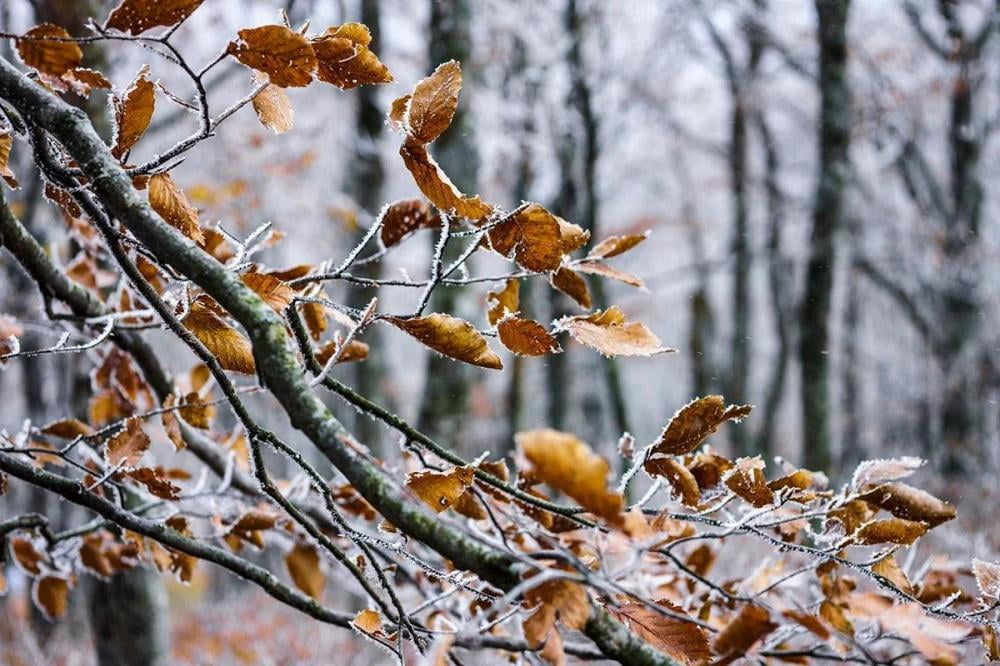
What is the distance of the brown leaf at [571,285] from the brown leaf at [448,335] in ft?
0.61

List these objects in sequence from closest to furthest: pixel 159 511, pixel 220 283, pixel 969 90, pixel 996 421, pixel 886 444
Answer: pixel 220 283 < pixel 159 511 < pixel 969 90 < pixel 996 421 < pixel 886 444

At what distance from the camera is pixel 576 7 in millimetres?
7062

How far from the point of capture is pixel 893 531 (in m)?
0.89

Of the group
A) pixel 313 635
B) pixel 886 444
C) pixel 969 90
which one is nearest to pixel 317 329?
pixel 313 635

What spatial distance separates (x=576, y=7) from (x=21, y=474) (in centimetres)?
696

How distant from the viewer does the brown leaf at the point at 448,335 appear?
0.86 m

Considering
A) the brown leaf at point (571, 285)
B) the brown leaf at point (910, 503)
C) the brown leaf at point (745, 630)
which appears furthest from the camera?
the brown leaf at point (571, 285)

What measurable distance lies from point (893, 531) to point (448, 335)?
21.9 inches

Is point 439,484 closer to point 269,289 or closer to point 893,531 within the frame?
point 269,289

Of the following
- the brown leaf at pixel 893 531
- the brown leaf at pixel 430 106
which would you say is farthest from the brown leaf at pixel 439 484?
the brown leaf at pixel 893 531

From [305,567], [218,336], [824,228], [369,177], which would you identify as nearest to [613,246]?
[218,336]

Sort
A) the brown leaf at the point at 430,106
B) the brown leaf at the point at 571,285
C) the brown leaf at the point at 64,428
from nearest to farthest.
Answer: the brown leaf at the point at 430,106 → the brown leaf at the point at 571,285 → the brown leaf at the point at 64,428

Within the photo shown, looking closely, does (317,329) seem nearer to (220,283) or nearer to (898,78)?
(220,283)

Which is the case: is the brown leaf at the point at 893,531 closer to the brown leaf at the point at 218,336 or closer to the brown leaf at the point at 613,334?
the brown leaf at the point at 613,334
